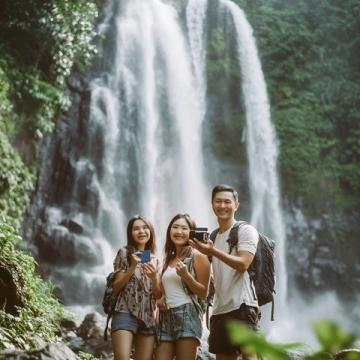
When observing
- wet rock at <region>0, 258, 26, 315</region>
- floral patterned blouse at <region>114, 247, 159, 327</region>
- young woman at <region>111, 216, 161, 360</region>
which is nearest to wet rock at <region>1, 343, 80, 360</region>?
young woman at <region>111, 216, 161, 360</region>

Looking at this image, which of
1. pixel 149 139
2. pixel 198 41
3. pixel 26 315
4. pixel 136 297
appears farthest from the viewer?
pixel 198 41

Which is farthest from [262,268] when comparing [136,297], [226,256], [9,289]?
[9,289]

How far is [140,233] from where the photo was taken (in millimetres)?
3775

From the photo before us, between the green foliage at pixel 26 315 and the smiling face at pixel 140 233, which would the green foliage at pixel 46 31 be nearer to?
the green foliage at pixel 26 315

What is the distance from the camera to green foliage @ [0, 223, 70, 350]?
378cm

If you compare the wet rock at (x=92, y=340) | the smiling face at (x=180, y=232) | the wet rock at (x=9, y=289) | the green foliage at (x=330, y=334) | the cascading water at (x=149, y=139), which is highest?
the cascading water at (x=149, y=139)

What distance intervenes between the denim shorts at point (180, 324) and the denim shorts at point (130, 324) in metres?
0.14

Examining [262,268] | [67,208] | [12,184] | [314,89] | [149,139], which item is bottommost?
[262,268]

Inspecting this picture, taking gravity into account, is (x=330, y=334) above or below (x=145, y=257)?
below

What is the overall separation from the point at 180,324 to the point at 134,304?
436 mm

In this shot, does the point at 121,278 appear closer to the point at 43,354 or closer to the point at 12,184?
the point at 43,354

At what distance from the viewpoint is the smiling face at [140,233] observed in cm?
377

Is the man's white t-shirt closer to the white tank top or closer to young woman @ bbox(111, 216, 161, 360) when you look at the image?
the white tank top

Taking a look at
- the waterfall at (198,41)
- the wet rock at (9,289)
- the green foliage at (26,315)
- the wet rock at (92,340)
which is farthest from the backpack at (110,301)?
the waterfall at (198,41)
